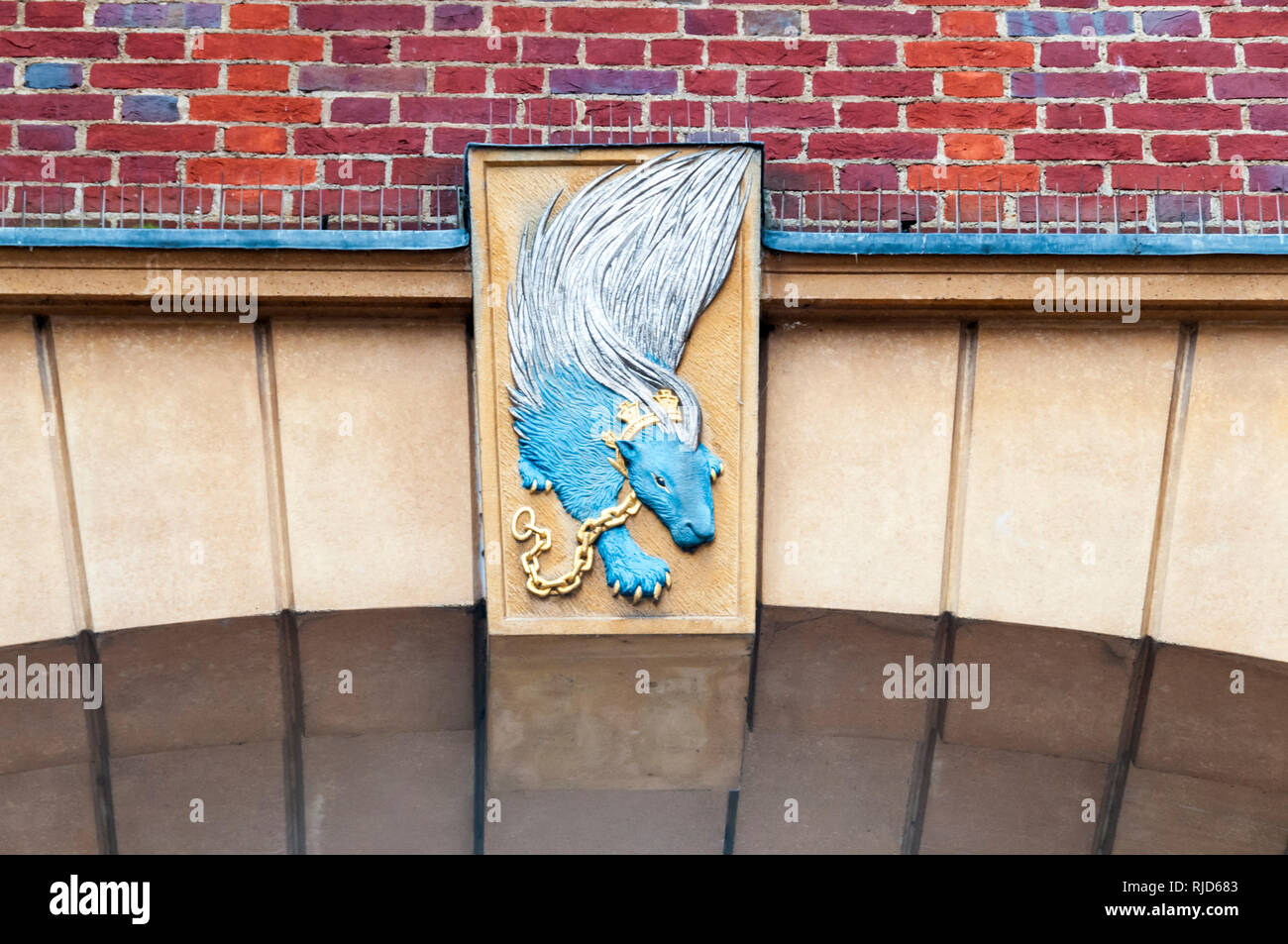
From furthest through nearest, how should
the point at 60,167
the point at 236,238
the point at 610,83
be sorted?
the point at 610,83
the point at 60,167
the point at 236,238

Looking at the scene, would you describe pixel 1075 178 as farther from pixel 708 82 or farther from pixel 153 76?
pixel 153 76

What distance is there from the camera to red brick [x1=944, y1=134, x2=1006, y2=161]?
3234mm

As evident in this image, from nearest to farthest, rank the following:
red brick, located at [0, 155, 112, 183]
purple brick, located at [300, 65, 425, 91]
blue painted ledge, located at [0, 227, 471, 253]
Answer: blue painted ledge, located at [0, 227, 471, 253] → red brick, located at [0, 155, 112, 183] → purple brick, located at [300, 65, 425, 91]

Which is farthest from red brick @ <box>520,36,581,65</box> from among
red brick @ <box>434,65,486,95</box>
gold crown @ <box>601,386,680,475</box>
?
gold crown @ <box>601,386,680,475</box>

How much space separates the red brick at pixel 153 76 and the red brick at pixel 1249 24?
2.44 meters

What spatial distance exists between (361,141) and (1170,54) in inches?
77.9

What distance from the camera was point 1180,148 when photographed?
324 centimetres

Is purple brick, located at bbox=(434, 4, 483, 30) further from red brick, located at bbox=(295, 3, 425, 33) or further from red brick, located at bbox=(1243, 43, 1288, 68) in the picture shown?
red brick, located at bbox=(1243, 43, 1288, 68)

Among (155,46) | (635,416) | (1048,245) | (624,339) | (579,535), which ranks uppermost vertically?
(155,46)

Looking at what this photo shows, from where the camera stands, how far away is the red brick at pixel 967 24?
10.9 feet

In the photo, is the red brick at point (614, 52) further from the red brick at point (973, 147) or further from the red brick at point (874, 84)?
the red brick at point (973, 147)

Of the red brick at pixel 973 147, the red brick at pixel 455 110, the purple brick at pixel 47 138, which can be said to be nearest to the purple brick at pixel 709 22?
the red brick at pixel 455 110

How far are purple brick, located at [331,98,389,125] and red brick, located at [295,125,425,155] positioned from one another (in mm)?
21

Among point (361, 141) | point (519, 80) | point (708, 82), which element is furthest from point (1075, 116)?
point (361, 141)
